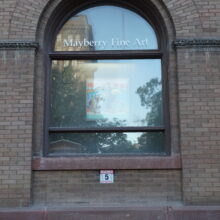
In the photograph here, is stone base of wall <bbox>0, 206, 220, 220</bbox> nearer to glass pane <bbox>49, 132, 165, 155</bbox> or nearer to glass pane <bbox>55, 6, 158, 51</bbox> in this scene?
glass pane <bbox>49, 132, 165, 155</bbox>

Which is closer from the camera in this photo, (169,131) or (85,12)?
(169,131)

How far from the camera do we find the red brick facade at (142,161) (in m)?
4.89

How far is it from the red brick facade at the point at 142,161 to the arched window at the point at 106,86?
0.33m

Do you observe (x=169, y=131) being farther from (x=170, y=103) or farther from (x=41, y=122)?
(x=41, y=122)

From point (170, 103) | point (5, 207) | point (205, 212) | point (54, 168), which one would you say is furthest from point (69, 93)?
point (205, 212)

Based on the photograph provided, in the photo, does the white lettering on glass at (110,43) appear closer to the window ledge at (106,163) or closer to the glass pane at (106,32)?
the glass pane at (106,32)

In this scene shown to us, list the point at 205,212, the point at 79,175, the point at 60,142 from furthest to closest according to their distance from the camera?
1. the point at 60,142
2. the point at 79,175
3. the point at 205,212

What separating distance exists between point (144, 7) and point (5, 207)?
4244mm

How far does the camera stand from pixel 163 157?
16.5 feet

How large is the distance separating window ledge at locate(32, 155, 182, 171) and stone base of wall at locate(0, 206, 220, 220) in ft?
2.08

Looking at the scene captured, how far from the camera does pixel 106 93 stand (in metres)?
5.64

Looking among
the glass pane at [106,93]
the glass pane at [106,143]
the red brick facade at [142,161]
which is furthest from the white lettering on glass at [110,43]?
the glass pane at [106,143]

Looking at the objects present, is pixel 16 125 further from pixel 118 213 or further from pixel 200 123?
pixel 200 123

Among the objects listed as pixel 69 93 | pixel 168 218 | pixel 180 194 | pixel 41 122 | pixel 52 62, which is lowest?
pixel 168 218
